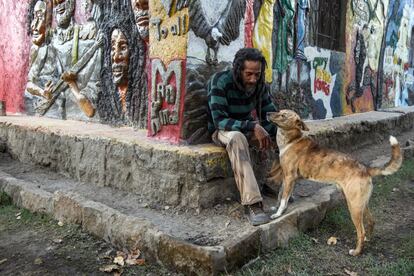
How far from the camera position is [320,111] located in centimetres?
725

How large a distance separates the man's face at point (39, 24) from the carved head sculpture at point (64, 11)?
38 centimetres

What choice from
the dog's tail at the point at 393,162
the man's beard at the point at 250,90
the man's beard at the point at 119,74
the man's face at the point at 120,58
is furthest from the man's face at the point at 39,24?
the dog's tail at the point at 393,162

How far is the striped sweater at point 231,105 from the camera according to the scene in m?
3.61

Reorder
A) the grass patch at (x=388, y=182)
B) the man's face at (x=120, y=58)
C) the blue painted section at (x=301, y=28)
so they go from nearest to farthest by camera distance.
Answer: the grass patch at (x=388, y=182) → the man's face at (x=120, y=58) → the blue painted section at (x=301, y=28)

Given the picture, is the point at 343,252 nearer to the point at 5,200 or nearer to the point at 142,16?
the point at 142,16

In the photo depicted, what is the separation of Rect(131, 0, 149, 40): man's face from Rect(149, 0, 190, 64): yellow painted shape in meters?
0.55

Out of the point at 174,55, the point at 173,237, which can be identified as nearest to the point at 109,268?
the point at 173,237

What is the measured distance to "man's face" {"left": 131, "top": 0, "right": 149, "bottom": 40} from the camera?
4828 millimetres

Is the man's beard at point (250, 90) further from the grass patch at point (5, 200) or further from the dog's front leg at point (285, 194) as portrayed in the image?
the grass patch at point (5, 200)

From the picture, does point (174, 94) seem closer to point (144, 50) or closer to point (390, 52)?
point (144, 50)

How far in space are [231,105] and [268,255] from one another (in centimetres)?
144

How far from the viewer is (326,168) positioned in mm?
3439

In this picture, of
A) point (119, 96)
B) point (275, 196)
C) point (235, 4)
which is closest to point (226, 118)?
point (275, 196)

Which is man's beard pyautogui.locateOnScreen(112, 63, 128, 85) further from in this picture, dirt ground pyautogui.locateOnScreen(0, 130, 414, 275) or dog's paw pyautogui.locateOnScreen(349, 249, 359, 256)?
dog's paw pyautogui.locateOnScreen(349, 249, 359, 256)
